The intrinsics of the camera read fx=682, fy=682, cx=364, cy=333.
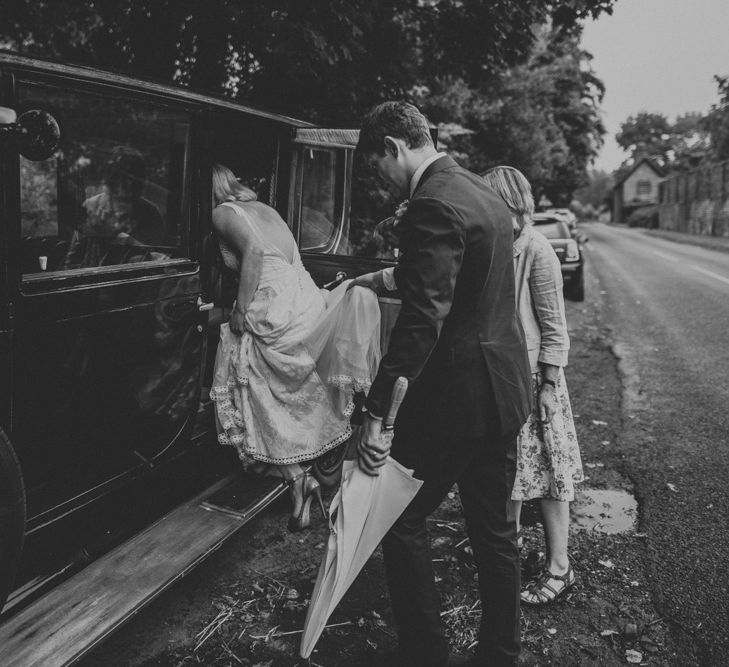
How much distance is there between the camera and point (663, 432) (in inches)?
230

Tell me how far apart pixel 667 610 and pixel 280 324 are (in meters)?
2.41

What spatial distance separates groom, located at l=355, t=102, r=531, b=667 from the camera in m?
2.21

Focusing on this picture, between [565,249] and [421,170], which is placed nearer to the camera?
[421,170]

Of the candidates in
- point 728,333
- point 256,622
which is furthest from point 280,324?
point 728,333

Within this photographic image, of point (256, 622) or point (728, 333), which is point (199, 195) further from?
point (728, 333)

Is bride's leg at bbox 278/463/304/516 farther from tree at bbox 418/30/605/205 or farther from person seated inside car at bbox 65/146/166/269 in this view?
tree at bbox 418/30/605/205

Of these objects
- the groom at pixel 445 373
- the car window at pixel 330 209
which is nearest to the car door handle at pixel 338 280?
the car window at pixel 330 209

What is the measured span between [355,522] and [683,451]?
4.00m

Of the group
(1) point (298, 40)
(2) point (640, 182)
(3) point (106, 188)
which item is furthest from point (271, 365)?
(2) point (640, 182)

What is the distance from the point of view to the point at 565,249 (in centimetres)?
1309

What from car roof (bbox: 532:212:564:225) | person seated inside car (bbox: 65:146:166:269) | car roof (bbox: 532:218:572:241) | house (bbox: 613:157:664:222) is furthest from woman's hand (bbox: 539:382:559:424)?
house (bbox: 613:157:664:222)

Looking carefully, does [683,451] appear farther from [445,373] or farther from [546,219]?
[546,219]

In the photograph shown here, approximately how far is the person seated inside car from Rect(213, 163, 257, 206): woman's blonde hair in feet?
1.17

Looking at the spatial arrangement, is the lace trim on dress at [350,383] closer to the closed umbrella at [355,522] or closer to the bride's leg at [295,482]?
the bride's leg at [295,482]
